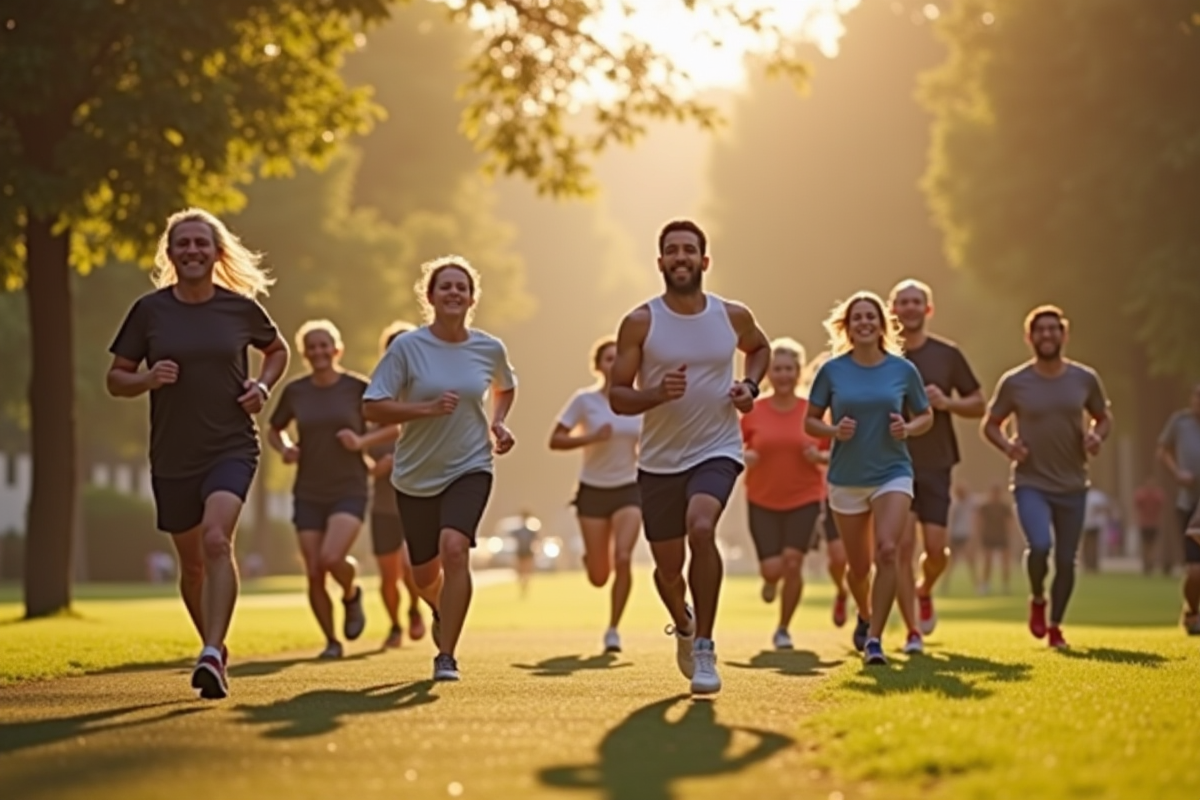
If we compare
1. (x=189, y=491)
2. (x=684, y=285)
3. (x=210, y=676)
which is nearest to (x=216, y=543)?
(x=189, y=491)

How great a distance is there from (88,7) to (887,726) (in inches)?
562

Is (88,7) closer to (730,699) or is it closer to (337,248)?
(730,699)

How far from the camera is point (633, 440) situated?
17.4 metres

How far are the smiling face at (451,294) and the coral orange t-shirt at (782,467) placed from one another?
16.8 ft

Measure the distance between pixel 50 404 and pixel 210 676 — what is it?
1371 cm

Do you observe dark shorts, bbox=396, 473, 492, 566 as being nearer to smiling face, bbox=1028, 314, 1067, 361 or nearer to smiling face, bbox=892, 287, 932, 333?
smiling face, bbox=892, 287, 932, 333

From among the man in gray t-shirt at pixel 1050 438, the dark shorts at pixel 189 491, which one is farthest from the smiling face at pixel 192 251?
the man in gray t-shirt at pixel 1050 438

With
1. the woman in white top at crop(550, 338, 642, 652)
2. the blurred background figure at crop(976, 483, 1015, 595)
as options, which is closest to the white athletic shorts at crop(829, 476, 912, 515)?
the woman in white top at crop(550, 338, 642, 652)

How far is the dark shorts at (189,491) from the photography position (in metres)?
11.4

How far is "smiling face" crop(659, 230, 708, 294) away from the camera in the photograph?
1151 centimetres

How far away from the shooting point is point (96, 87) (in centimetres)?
2278

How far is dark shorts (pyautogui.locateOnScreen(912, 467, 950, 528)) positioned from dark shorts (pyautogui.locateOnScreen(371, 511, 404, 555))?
4106 millimetres

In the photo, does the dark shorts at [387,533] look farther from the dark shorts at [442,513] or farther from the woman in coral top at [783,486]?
the dark shorts at [442,513]

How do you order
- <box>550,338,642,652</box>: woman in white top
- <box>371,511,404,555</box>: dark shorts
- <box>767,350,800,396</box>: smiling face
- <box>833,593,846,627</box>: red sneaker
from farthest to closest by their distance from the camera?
1. <box>833,593,846,627</box>: red sneaker
2. <box>371,511,404,555</box>: dark shorts
3. <box>767,350,800,396</box>: smiling face
4. <box>550,338,642,652</box>: woman in white top
